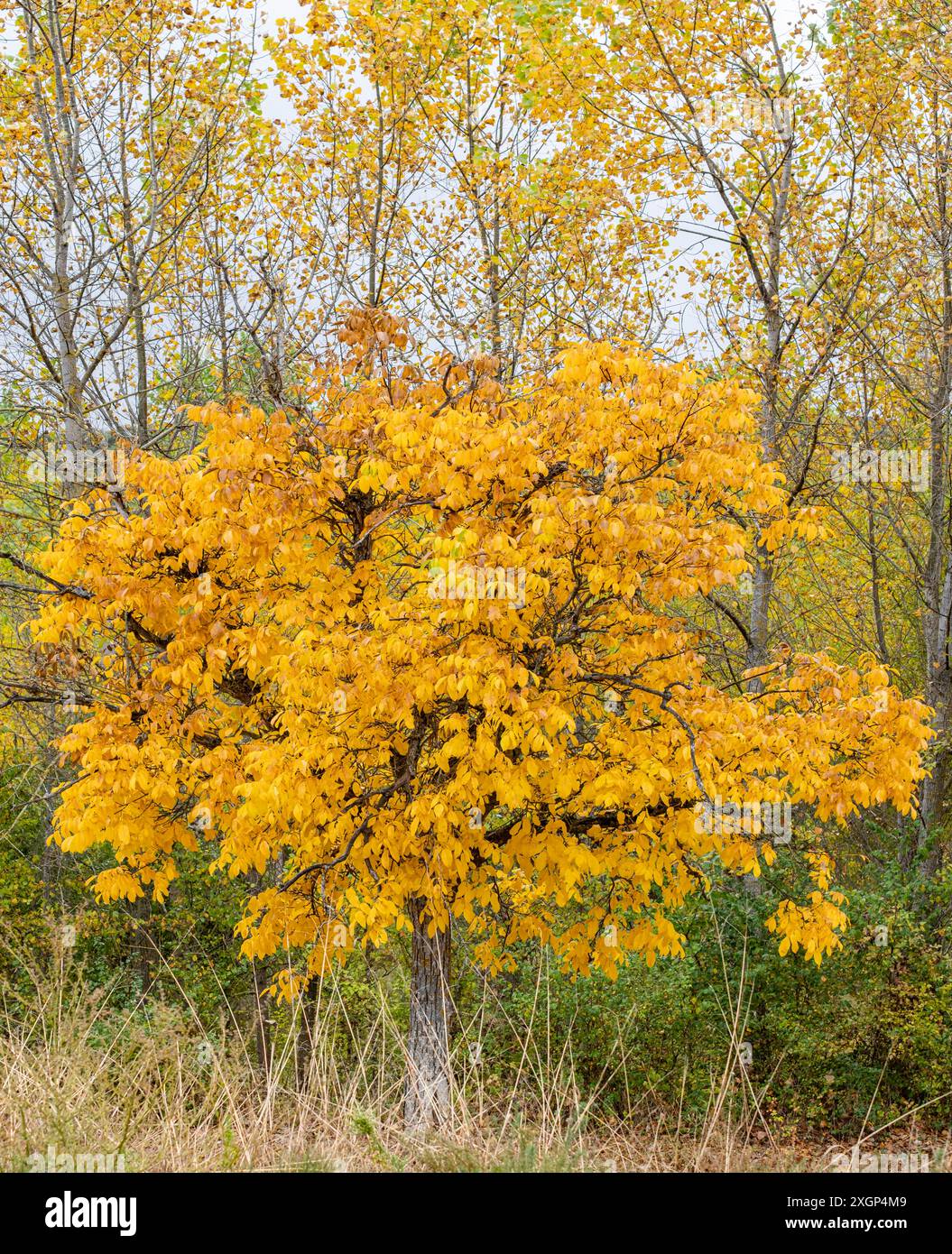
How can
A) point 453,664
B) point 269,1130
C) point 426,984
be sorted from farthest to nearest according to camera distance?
1. point 426,984
2. point 453,664
3. point 269,1130

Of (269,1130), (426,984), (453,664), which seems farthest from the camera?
(426,984)

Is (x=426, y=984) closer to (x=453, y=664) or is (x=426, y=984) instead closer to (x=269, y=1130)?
(x=453, y=664)

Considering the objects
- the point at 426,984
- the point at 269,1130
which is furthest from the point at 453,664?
the point at 426,984

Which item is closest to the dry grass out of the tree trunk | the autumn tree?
the autumn tree

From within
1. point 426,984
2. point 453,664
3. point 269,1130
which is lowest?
point 426,984

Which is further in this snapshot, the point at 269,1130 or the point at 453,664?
the point at 453,664

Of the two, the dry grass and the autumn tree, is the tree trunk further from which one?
the dry grass

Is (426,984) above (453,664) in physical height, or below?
below

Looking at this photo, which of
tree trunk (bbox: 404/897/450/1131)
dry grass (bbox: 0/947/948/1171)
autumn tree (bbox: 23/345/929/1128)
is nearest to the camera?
dry grass (bbox: 0/947/948/1171)

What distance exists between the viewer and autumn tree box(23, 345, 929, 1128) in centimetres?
670

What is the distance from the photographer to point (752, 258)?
11.9m

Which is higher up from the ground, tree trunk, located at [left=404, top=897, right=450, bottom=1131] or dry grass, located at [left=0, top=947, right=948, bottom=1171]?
dry grass, located at [left=0, top=947, right=948, bottom=1171]

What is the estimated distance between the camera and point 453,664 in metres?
6.29
